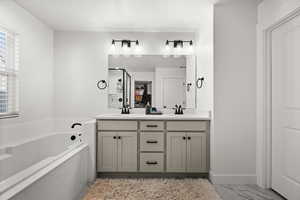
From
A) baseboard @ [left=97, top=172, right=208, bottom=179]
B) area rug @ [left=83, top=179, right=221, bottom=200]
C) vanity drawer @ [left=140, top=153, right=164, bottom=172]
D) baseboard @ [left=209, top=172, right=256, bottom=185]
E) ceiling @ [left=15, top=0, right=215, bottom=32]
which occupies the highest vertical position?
ceiling @ [left=15, top=0, right=215, bottom=32]

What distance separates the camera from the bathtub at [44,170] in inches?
56.7

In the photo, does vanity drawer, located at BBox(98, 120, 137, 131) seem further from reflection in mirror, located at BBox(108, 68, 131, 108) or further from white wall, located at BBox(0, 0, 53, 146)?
white wall, located at BBox(0, 0, 53, 146)

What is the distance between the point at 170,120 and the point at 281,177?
146 centimetres

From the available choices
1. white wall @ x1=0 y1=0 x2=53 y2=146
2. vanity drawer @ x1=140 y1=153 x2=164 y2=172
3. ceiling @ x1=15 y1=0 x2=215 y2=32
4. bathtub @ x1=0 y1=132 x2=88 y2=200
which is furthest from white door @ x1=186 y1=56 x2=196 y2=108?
Result: white wall @ x1=0 y1=0 x2=53 y2=146

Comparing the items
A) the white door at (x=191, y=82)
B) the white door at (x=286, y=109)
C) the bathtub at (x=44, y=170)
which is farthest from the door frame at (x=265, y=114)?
the bathtub at (x=44, y=170)

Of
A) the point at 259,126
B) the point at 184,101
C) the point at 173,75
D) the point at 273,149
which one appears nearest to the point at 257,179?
the point at 273,149

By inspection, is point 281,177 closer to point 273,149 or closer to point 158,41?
point 273,149

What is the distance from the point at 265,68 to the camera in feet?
9.21

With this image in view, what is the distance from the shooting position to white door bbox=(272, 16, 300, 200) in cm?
231

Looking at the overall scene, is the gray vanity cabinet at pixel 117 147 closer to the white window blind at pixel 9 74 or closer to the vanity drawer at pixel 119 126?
the vanity drawer at pixel 119 126

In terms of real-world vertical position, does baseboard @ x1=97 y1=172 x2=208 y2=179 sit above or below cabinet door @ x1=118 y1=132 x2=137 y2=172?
below

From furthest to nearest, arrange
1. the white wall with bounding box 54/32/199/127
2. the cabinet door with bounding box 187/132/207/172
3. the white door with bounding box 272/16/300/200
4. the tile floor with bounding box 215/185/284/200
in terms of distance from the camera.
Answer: the white wall with bounding box 54/32/199/127
the cabinet door with bounding box 187/132/207/172
the tile floor with bounding box 215/185/284/200
the white door with bounding box 272/16/300/200

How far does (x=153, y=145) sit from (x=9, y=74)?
210cm

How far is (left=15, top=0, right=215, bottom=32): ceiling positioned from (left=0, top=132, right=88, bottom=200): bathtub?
1.81 meters
